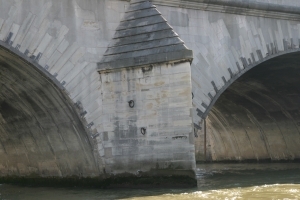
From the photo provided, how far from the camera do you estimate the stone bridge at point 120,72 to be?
10156 millimetres

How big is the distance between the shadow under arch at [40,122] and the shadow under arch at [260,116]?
6.25m

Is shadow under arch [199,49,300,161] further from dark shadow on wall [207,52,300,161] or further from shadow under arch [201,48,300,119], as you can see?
shadow under arch [201,48,300,119]

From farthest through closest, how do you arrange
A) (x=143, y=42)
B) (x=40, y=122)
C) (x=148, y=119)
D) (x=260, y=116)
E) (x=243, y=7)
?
(x=260, y=116)
(x=243, y=7)
(x=40, y=122)
(x=143, y=42)
(x=148, y=119)

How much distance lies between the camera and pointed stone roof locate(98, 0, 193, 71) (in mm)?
10195

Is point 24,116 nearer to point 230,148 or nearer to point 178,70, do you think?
point 178,70

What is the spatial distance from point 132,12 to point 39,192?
4.61 meters

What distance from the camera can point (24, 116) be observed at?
500 inches

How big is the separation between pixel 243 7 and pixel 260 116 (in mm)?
7701

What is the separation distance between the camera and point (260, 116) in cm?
1994

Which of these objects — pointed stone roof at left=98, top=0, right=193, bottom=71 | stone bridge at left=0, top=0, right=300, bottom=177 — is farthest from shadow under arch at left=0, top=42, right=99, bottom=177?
pointed stone roof at left=98, top=0, right=193, bottom=71

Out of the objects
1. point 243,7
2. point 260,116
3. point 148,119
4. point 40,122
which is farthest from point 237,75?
point 260,116

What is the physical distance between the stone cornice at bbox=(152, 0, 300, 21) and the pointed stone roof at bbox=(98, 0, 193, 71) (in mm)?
818

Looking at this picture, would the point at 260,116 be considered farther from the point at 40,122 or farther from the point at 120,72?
the point at 120,72

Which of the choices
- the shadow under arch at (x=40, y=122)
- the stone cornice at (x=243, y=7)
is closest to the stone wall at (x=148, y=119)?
the shadow under arch at (x=40, y=122)
